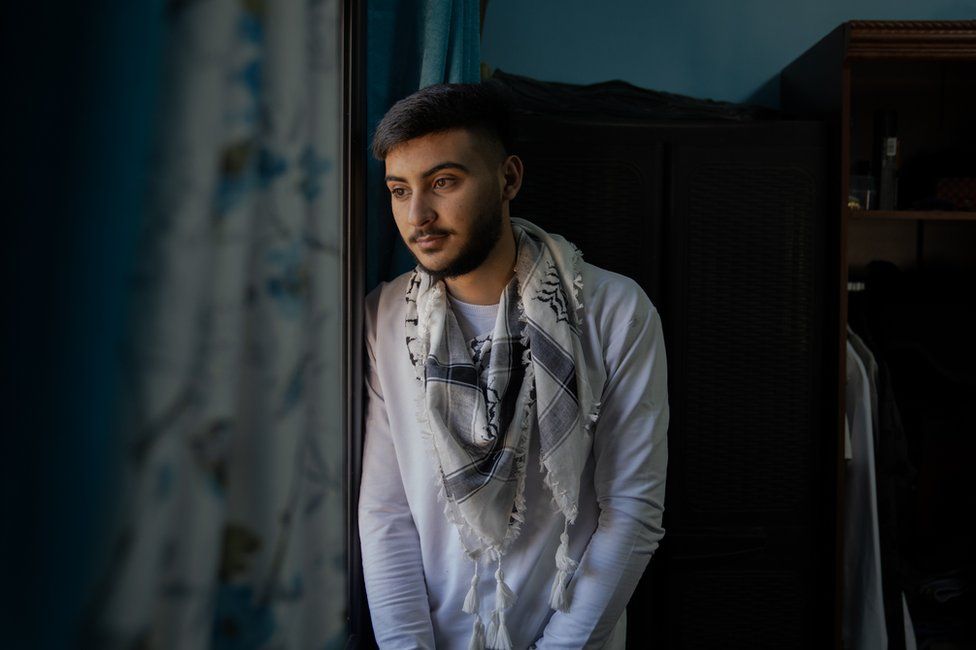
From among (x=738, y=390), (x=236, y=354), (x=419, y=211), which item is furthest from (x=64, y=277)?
(x=738, y=390)

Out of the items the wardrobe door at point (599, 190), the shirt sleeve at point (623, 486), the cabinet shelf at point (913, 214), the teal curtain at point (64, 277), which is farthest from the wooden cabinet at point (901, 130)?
the teal curtain at point (64, 277)

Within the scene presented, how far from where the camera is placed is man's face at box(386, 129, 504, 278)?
3.94ft

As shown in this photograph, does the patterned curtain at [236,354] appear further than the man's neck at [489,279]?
No

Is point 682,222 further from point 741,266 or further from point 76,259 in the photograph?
point 76,259

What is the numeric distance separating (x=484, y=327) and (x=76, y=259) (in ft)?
2.86

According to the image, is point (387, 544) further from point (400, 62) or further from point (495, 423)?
point (400, 62)

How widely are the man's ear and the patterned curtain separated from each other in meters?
0.52

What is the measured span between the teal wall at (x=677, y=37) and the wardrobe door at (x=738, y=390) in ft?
1.80

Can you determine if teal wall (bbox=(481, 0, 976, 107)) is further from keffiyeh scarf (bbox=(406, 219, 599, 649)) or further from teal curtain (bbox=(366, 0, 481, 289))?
keffiyeh scarf (bbox=(406, 219, 599, 649))

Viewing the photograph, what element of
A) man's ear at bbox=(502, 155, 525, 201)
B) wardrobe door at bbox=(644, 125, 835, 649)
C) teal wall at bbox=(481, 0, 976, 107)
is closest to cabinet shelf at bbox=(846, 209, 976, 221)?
wardrobe door at bbox=(644, 125, 835, 649)

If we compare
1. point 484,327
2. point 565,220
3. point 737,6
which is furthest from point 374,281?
point 737,6

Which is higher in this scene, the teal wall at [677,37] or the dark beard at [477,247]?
the teal wall at [677,37]

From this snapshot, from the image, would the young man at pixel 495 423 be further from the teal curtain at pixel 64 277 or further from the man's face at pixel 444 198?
the teal curtain at pixel 64 277

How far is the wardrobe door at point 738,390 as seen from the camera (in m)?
1.85
